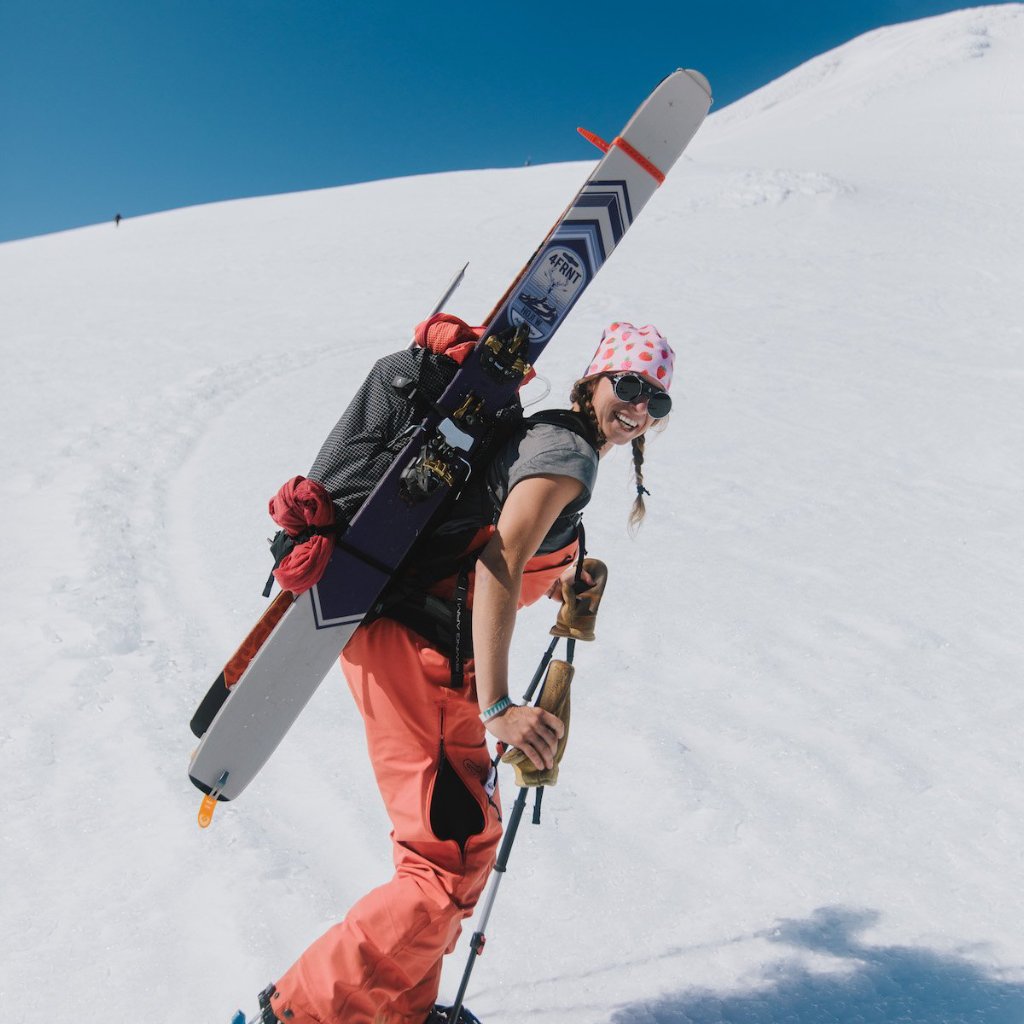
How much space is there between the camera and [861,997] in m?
2.49

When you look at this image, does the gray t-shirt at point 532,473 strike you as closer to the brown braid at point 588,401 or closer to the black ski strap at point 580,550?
the black ski strap at point 580,550

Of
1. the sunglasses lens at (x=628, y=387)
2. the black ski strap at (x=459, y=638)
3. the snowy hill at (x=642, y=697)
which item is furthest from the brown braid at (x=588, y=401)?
the snowy hill at (x=642, y=697)

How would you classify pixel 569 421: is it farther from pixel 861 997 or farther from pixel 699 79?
pixel 861 997

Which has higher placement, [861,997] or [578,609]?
[578,609]

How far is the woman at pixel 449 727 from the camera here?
Result: 1.87 meters

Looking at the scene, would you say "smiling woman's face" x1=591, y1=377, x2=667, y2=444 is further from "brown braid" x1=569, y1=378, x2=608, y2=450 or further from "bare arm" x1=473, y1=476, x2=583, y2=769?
"bare arm" x1=473, y1=476, x2=583, y2=769

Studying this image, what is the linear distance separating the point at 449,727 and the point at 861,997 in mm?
1568

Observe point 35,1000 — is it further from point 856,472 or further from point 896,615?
point 856,472

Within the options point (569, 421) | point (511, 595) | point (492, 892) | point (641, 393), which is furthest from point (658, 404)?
point (492, 892)

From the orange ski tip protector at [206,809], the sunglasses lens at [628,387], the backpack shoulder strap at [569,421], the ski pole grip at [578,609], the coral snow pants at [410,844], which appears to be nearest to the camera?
the coral snow pants at [410,844]

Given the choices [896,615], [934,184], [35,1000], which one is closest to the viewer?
[35,1000]

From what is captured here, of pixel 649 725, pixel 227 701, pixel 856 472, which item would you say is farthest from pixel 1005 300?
pixel 227 701

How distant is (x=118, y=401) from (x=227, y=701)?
709 cm

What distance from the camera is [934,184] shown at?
21.7m
